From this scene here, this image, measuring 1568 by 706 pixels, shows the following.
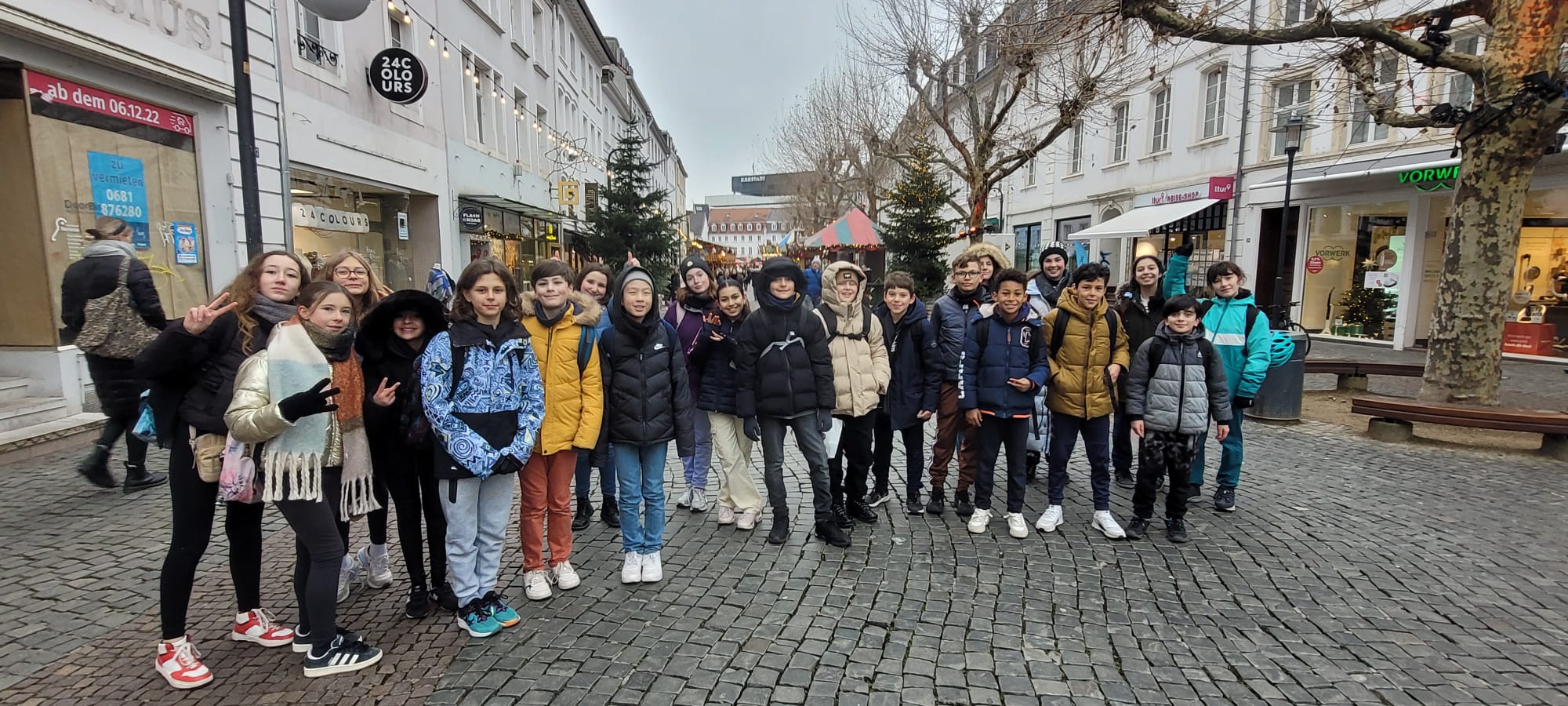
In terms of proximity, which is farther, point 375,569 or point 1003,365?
point 1003,365

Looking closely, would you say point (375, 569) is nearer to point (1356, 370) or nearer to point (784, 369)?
point (784, 369)

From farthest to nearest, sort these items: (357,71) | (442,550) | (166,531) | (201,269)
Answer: (357,71) → (201,269) → (166,531) → (442,550)

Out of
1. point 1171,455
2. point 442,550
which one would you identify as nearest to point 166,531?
point 442,550

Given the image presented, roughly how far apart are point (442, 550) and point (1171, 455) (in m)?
4.34

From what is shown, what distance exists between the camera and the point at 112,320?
5.14m

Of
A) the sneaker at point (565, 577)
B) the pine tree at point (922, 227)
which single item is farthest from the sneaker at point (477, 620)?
the pine tree at point (922, 227)

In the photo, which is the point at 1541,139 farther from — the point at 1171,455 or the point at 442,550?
the point at 442,550

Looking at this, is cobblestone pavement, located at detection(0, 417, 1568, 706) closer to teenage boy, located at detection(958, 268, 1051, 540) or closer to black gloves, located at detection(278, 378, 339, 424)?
teenage boy, located at detection(958, 268, 1051, 540)

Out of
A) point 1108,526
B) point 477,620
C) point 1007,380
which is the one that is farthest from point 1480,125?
point 477,620

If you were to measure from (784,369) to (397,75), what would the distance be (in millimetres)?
11600

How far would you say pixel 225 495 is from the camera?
273 cm

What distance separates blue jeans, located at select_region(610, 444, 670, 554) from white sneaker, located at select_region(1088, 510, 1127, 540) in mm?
2835

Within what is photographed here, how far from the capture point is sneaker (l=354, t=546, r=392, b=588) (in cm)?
385

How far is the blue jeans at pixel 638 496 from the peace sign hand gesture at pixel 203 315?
1.86 meters
